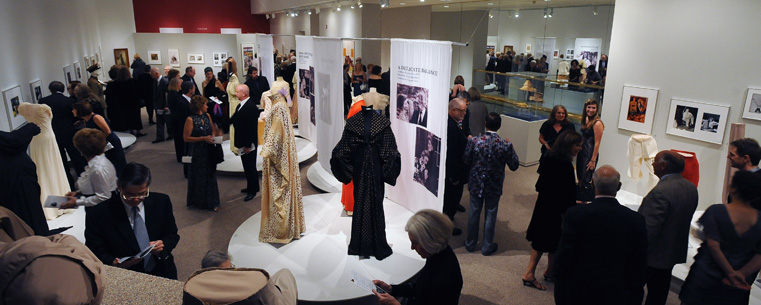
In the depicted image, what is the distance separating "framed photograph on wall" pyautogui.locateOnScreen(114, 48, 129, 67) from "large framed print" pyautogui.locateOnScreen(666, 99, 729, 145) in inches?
610

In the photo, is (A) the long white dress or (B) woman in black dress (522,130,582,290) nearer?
(B) woman in black dress (522,130,582,290)

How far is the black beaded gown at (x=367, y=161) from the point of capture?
456 cm

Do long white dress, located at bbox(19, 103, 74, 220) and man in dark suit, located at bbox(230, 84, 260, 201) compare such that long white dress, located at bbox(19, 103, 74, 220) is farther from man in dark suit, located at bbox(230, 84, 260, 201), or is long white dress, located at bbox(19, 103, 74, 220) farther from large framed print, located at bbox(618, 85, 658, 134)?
large framed print, located at bbox(618, 85, 658, 134)

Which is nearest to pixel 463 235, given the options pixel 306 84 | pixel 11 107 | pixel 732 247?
pixel 732 247

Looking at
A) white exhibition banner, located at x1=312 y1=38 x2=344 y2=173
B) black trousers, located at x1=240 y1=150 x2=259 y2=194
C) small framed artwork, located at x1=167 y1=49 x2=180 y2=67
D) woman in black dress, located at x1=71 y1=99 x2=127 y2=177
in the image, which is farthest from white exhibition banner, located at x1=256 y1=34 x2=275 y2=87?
woman in black dress, located at x1=71 y1=99 x2=127 y2=177

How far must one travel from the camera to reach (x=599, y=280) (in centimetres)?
308

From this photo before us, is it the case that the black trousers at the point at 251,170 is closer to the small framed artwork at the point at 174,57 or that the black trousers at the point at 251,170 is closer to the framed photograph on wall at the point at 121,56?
the small framed artwork at the point at 174,57

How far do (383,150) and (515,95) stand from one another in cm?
711

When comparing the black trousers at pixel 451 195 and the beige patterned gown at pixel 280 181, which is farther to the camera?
the black trousers at pixel 451 195

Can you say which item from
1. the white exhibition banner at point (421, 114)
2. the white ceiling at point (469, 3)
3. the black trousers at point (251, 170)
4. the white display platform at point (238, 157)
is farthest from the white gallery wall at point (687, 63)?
the black trousers at point (251, 170)

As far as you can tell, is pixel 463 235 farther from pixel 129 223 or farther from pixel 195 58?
pixel 195 58

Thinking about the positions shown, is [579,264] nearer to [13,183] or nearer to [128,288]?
[128,288]

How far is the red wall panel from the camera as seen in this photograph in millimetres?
20375

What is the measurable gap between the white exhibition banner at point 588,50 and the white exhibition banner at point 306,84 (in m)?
5.41
